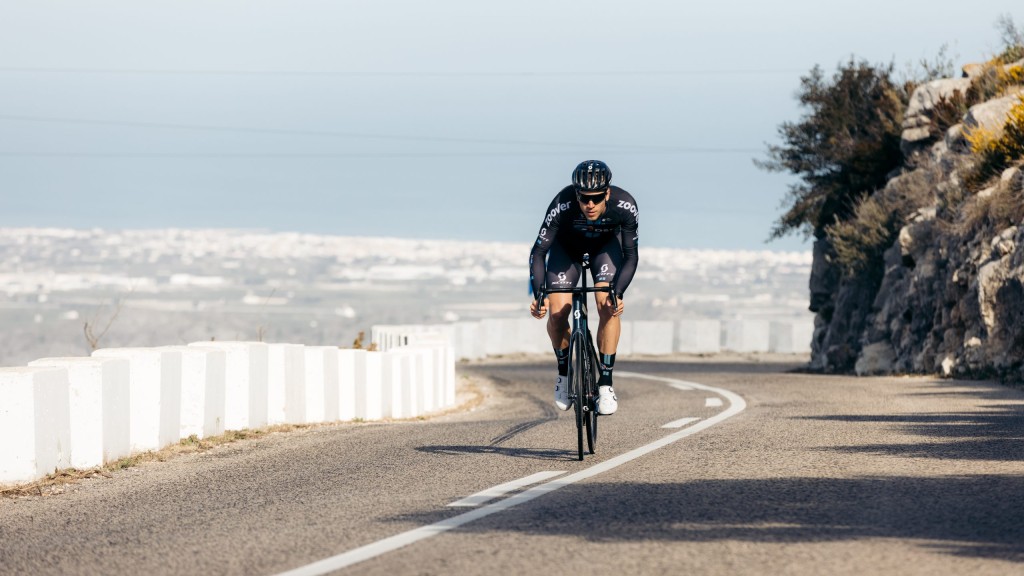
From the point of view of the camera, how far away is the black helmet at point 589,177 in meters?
9.95

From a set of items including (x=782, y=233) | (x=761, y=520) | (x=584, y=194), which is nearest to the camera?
(x=761, y=520)

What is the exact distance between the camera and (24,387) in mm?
9406

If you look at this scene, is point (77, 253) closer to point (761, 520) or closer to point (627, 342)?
point (627, 342)

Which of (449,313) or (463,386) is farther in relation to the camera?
(449,313)

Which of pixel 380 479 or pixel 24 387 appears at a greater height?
pixel 24 387

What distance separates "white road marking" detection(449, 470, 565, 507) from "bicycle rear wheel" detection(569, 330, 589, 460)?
737mm

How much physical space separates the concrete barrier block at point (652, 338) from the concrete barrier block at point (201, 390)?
4616 cm

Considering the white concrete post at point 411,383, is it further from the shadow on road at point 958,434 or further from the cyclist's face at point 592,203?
the cyclist's face at point 592,203

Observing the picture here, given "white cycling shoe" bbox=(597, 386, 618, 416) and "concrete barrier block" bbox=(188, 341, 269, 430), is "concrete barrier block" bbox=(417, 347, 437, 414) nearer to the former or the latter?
"concrete barrier block" bbox=(188, 341, 269, 430)

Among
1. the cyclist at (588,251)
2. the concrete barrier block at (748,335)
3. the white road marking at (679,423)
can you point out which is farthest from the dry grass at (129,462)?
the concrete barrier block at (748,335)

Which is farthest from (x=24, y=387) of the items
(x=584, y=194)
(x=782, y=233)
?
(x=782, y=233)

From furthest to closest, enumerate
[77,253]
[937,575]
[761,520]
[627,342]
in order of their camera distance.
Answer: [77,253]
[627,342]
[761,520]
[937,575]

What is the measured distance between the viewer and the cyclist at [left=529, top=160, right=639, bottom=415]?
10102 millimetres

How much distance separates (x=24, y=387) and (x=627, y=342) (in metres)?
49.9
